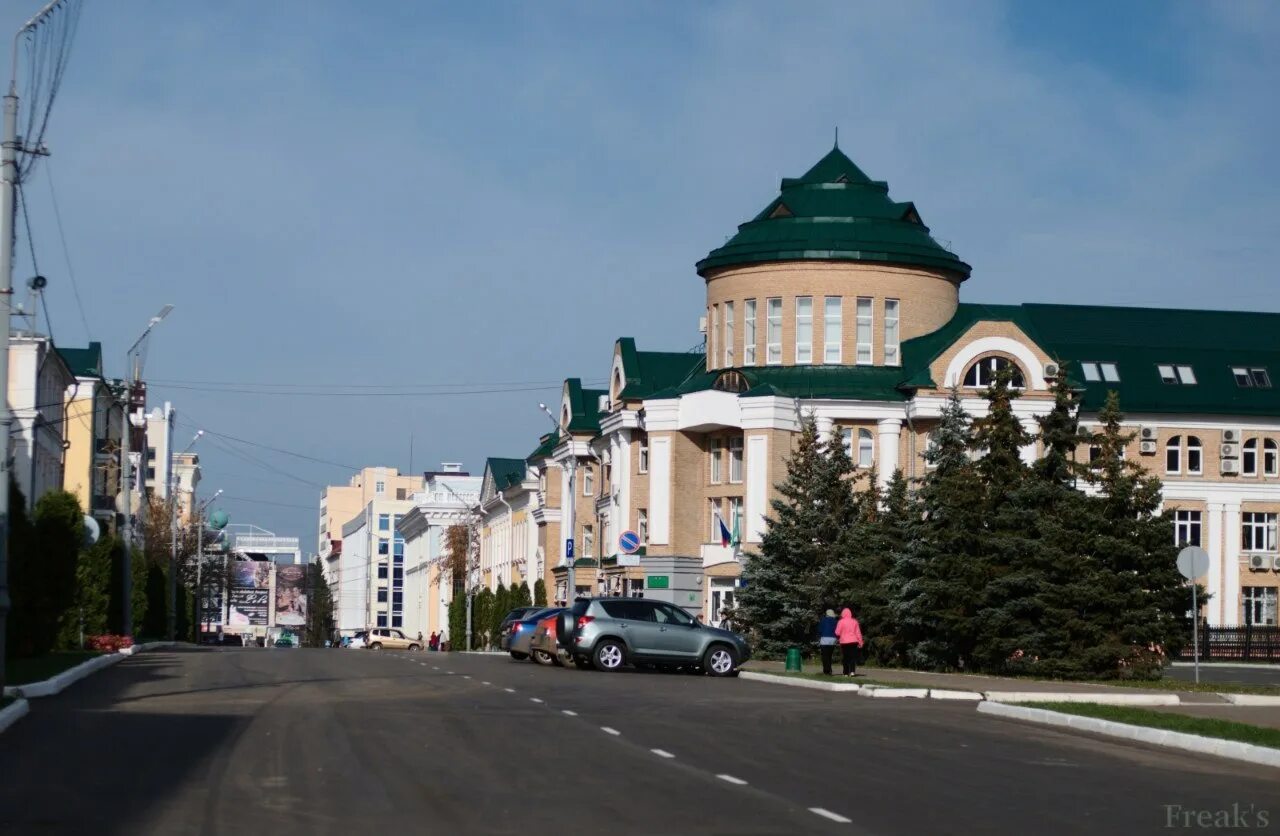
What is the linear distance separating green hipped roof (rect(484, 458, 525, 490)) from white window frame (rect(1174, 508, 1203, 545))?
43572 mm

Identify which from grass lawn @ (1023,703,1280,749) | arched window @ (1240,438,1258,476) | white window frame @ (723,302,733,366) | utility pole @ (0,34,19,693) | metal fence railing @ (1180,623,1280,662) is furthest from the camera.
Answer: arched window @ (1240,438,1258,476)

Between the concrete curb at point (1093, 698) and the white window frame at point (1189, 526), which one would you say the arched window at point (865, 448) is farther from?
the concrete curb at point (1093, 698)

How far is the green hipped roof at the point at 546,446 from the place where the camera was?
9669cm

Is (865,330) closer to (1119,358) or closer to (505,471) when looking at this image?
(1119,358)

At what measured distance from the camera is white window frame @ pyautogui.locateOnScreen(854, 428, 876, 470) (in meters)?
71.0

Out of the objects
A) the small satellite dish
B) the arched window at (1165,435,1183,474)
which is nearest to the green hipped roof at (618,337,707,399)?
the arched window at (1165,435,1183,474)

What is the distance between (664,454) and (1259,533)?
25505 mm

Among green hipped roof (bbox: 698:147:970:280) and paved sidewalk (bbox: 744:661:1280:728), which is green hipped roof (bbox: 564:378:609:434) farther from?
paved sidewalk (bbox: 744:661:1280:728)

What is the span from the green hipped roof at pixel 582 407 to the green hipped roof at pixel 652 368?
7.26 meters

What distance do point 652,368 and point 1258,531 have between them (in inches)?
1049

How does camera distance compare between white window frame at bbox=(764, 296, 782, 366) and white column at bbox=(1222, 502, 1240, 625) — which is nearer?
white window frame at bbox=(764, 296, 782, 366)

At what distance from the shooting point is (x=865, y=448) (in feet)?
234

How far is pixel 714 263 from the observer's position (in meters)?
73.9

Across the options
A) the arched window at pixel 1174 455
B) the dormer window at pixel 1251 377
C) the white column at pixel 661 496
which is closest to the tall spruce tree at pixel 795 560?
the white column at pixel 661 496
